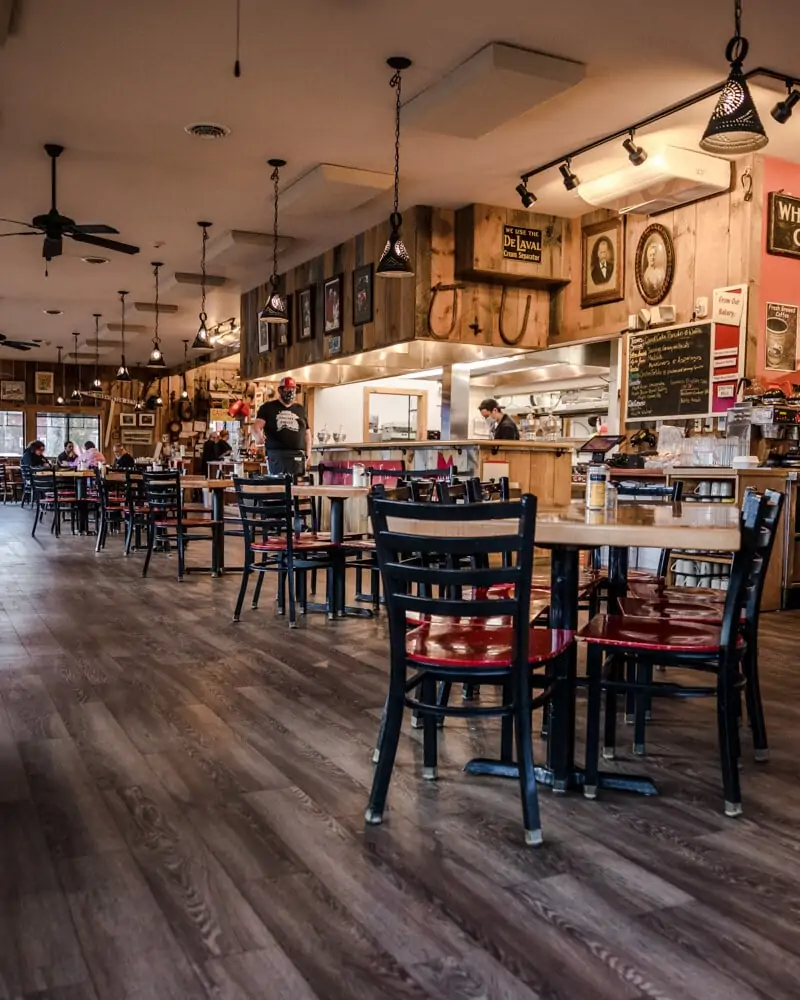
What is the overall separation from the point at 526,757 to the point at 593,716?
0.38 meters

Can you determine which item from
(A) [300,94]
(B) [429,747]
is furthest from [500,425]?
(B) [429,747]

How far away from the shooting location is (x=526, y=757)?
2.28m

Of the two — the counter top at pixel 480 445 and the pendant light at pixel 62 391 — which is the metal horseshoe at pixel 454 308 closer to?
the counter top at pixel 480 445

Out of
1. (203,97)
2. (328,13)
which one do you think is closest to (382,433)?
(203,97)

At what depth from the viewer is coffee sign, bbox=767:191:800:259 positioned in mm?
6742

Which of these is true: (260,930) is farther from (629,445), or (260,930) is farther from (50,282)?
(50,282)

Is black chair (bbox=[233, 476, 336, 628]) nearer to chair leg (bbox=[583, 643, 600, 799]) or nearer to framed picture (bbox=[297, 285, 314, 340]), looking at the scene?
chair leg (bbox=[583, 643, 600, 799])

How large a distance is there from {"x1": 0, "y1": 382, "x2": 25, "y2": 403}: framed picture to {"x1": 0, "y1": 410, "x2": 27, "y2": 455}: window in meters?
0.28

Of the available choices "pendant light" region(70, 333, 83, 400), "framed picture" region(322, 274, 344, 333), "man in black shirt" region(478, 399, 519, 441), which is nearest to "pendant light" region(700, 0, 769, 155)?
"man in black shirt" region(478, 399, 519, 441)

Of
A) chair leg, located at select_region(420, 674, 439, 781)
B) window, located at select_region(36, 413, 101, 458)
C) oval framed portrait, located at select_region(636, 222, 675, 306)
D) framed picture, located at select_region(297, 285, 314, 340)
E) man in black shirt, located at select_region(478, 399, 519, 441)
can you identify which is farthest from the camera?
window, located at select_region(36, 413, 101, 458)

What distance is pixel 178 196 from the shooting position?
25.7 ft

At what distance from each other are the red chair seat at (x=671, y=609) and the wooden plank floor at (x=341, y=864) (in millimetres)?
523

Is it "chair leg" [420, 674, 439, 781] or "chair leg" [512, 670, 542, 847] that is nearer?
"chair leg" [512, 670, 542, 847]

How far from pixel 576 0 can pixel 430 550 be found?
3.55 metres
